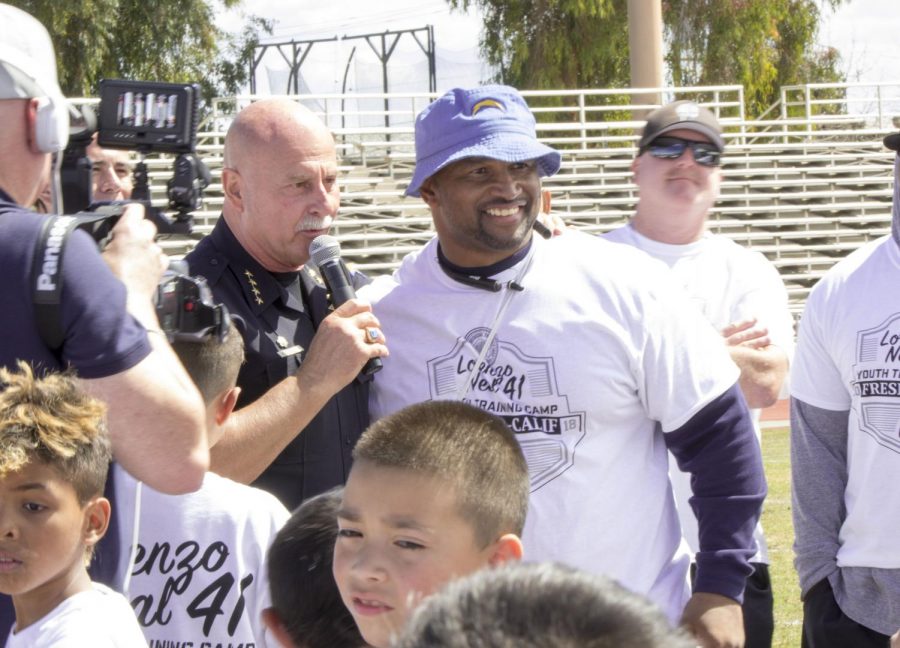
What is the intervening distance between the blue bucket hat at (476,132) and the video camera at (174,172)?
1.74 feet

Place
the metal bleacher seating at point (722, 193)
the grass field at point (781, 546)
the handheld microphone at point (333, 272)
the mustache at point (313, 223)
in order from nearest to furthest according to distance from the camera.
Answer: the handheld microphone at point (333, 272) < the mustache at point (313, 223) < the grass field at point (781, 546) < the metal bleacher seating at point (722, 193)

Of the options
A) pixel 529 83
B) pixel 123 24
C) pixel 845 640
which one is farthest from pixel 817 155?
pixel 845 640

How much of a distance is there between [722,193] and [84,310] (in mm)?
23106

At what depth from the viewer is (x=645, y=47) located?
2539 cm

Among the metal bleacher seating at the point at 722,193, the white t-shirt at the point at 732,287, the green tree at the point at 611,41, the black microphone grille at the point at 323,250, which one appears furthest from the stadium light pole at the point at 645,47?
the black microphone grille at the point at 323,250

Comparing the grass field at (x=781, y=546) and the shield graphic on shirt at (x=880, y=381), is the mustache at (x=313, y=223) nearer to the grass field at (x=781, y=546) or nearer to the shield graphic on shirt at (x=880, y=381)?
the shield graphic on shirt at (x=880, y=381)

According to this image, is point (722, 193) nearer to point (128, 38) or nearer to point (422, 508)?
point (128, 38)

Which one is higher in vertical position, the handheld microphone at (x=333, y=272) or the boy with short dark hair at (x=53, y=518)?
the handheld microphone at (x=333, y=272)

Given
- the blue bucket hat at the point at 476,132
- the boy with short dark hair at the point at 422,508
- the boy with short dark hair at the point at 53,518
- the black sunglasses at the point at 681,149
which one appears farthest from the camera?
the black sunglasses at the point at 681,149

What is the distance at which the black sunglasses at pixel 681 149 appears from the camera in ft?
14.8

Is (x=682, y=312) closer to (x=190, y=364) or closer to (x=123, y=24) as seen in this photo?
(x=190, y=364)

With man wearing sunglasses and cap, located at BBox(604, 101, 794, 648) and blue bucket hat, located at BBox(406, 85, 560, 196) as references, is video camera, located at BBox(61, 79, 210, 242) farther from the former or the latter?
man wearing sunglasses and cap, located at BBox(604, 101, 794, 648)

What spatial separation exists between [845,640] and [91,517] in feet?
6.55

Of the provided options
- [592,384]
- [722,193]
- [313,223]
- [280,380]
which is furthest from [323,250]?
[722,193]
